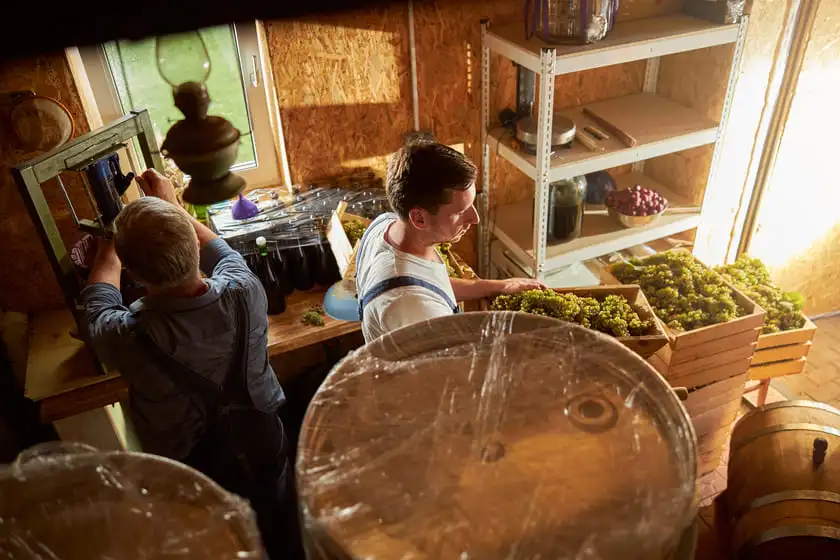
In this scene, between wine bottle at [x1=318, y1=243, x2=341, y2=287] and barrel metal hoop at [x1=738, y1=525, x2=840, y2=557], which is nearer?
barrel metal hoop at [x1=738, y1=525, x2=840, y2=557]

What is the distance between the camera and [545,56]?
2.65 meters

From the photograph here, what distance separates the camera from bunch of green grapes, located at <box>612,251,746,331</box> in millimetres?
2564

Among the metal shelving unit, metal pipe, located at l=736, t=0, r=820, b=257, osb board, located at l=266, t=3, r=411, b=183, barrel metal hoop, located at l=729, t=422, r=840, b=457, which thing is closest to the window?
osb board, located at l=266, t=3, r=411, b=183

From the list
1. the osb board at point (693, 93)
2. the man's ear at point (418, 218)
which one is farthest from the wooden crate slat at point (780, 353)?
the man's ear at point (418, 218)

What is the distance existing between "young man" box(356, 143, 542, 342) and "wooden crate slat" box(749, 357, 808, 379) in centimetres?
203

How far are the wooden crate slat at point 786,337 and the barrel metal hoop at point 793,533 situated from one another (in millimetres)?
1178

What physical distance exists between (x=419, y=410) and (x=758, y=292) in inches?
115

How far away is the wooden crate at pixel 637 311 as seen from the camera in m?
2.08

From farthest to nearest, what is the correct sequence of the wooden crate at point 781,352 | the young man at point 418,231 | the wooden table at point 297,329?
the wooden crate at point 781,352 < the wooden table at point 297,329 < the young man at point 418,231

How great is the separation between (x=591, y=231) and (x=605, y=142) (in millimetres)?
514

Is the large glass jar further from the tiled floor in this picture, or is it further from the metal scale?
the metal scale

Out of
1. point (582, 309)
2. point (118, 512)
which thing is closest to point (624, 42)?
point (582, 309)

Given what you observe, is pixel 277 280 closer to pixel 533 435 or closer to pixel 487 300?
pixel 487 300

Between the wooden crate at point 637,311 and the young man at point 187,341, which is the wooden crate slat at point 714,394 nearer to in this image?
the wooden crate at point 637,311
